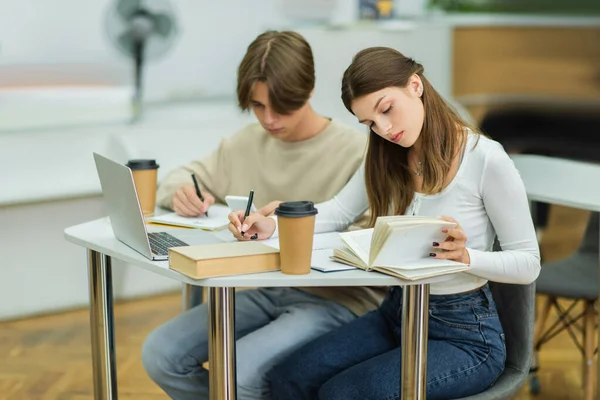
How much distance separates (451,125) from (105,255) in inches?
32.6

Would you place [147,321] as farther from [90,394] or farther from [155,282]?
[90,394]

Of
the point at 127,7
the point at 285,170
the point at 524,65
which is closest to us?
the point at 285,170

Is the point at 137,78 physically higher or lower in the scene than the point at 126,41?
lower

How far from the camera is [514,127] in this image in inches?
235

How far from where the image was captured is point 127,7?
14.0 ft

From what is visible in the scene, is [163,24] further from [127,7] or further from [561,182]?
[561,182]

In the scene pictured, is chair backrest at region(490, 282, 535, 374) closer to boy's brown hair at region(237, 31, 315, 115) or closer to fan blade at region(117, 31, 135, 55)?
boy's brown hair at region(237, 31, 315, 115)

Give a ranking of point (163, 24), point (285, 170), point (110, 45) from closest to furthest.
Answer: point (285, 170) → point (163, 24) → point (110, 45)

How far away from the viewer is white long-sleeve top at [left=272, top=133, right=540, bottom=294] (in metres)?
1.85

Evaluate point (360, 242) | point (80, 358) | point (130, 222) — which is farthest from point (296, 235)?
point (80, 358)

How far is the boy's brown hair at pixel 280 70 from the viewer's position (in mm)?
2270

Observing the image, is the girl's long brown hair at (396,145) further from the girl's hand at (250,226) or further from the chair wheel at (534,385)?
the chair wheel at (534,385)

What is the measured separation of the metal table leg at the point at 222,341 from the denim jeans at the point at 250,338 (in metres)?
0.23

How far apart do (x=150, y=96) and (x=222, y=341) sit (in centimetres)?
334
